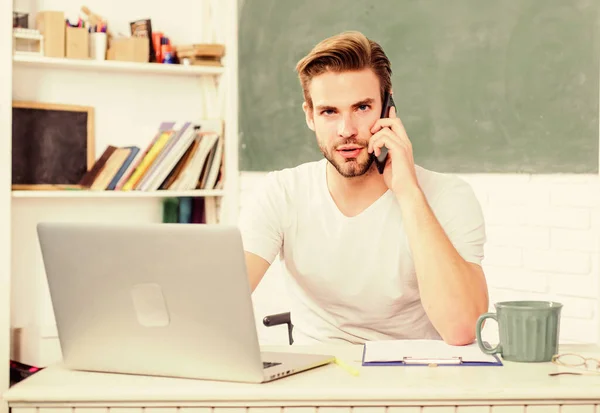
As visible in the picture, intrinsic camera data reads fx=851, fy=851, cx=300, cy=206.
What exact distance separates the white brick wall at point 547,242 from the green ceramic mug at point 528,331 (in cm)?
87

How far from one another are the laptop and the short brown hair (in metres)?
1.04

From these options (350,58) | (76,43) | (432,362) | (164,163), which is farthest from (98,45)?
(432,362)

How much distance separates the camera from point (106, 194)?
3.74 metres

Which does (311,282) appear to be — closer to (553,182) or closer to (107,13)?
(553,182)

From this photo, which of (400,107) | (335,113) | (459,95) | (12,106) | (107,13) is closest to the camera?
(335,113)

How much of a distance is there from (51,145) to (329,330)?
212 cm

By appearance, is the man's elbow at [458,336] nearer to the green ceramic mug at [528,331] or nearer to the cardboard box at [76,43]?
the green ceramic mug at [528,331]

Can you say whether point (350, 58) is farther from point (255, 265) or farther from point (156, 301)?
point (156, 301)

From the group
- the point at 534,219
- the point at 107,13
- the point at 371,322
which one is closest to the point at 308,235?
the point at 371,322

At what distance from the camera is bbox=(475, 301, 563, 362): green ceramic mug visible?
1442 millimetres

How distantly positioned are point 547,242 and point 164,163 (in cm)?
196

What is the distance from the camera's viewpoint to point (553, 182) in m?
2.39

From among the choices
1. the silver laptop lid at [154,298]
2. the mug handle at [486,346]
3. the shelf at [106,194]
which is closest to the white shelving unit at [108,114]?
the shelf at [106,194]

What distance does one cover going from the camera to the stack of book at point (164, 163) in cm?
378
